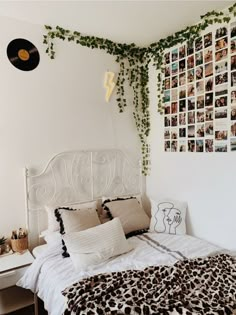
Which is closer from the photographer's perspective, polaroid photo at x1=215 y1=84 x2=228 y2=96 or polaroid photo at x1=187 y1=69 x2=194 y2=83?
polaroid photo at x1=215 y1=84 x2=228 y2=96

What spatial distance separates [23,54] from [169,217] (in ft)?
6.91

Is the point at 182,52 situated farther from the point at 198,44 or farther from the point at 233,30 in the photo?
the point at 233,30

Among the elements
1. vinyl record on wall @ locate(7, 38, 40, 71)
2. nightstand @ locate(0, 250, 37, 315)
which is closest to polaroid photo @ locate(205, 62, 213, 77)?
vinyl record on wall @ locate(7, 38, 40, 71)

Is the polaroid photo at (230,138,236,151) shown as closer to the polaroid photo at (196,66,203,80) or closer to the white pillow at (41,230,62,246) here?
the polaroid photo at (196,66,203,80)

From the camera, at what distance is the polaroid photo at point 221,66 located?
7.02 ft

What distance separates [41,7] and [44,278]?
83.8 inches

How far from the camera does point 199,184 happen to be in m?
2.46

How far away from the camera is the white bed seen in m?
1.83

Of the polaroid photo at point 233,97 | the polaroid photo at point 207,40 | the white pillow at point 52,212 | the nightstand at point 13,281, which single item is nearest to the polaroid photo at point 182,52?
the polaroid photo at point 207,40

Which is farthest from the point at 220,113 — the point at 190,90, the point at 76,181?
the point at 76,181

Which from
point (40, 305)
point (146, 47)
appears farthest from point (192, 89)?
point (40, 305)

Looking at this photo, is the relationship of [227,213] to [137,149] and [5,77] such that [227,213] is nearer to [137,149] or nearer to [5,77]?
[137,149]

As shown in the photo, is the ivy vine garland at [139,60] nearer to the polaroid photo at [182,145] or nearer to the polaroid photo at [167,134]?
the polaroid photo at [167,134]

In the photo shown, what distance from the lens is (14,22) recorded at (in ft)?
7.38
